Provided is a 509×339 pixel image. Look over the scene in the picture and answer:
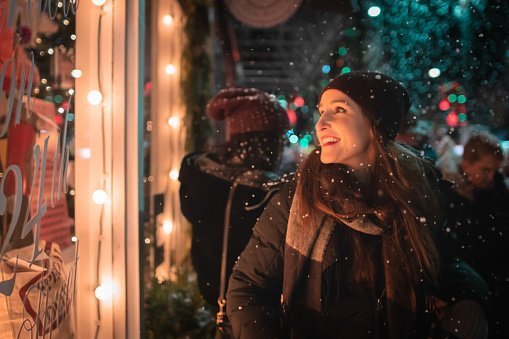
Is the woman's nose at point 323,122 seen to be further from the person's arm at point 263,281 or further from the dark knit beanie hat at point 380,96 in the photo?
the person's arm at point 263,281

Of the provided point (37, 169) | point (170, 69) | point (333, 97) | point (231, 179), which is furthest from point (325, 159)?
point (170, 69)

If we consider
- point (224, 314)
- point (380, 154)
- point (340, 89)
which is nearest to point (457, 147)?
point (380, 154)

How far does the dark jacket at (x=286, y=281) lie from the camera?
6.02ft

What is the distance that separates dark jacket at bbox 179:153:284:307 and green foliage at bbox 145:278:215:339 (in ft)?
1.24

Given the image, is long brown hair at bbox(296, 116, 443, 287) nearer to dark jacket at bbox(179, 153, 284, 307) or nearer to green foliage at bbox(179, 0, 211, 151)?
dark jacket at bbox(179, 153, 284, 307)

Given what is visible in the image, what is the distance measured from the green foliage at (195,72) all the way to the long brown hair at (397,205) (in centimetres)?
169

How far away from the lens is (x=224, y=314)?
212 centimetres

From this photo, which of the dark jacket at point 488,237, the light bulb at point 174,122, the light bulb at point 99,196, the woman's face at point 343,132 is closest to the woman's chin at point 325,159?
the woman's face at point 343,132

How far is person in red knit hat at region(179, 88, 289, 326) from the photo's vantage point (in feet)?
7.33

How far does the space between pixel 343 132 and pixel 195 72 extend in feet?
6.36

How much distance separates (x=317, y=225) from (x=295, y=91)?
2.25 ft

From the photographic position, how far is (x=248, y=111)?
2.33 meters

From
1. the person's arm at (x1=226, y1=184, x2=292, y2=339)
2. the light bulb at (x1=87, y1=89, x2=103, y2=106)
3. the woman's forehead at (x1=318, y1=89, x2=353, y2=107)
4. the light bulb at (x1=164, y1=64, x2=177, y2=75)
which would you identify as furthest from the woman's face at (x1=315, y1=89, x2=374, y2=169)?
the light bulb at (x1=164, y1=64, x2=177, y2=75)

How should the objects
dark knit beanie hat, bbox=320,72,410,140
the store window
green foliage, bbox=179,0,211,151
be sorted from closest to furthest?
the store window, dark knit beanie hat, bbox=320,72,410,140, green foliage, bbox=179,0,211,151
